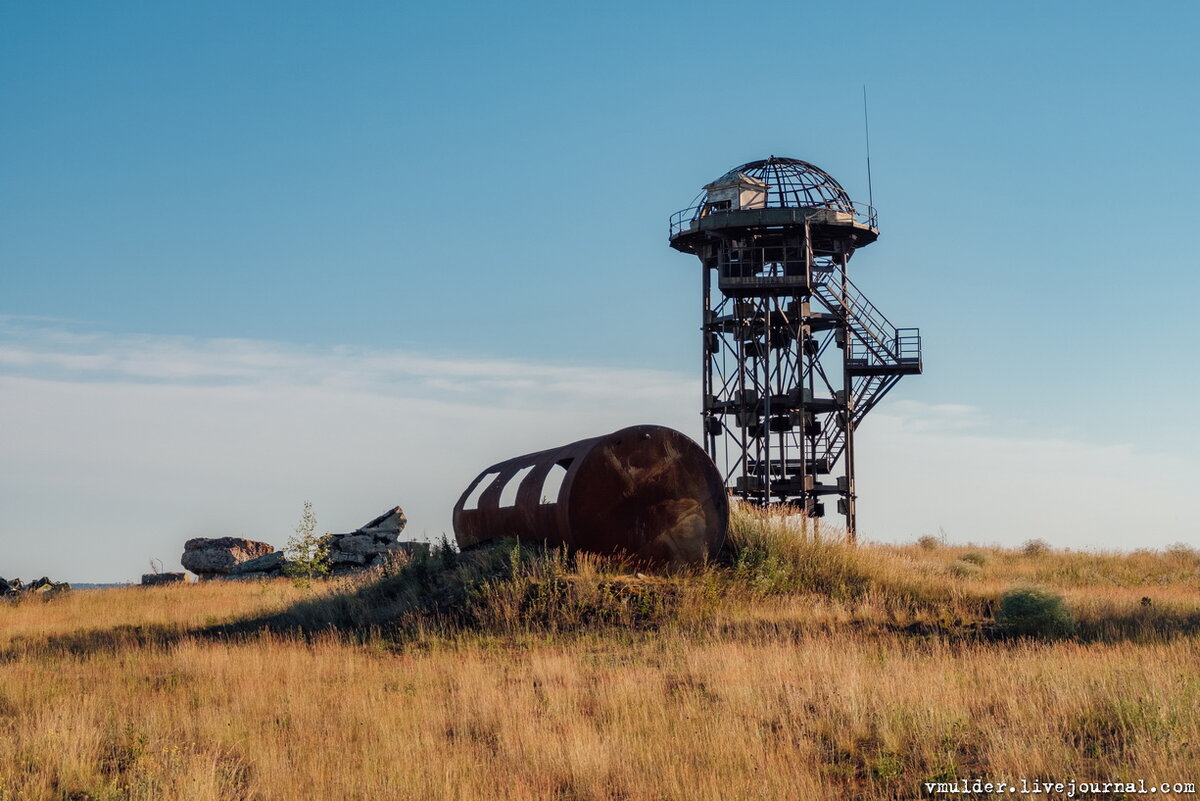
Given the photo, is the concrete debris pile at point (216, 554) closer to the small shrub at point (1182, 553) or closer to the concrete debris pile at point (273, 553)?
the concrete debris pile at point (273, 553)

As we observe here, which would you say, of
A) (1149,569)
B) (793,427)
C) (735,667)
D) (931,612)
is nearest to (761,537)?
(931,612)

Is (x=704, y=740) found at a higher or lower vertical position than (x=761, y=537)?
lower

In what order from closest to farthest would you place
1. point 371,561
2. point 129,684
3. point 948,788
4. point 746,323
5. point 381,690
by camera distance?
point 948,788, point 381,690, point 129,684, point 371,561, point 746,323

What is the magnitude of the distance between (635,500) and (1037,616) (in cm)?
698

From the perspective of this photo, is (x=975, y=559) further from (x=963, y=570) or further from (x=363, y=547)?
(x=363, y=547)

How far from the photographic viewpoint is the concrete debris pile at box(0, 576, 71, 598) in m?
32.6

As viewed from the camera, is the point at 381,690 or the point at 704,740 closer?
the point at 704,740

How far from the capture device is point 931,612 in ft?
67.7

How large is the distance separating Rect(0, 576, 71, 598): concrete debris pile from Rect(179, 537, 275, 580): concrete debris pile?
221 inches

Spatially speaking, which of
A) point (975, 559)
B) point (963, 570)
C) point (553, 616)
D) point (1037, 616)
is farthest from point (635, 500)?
point (975, 559)

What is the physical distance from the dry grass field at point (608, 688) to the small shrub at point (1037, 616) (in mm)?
358

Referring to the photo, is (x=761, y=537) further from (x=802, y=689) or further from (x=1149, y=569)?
(x=1149, y=569)

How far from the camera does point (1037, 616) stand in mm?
18359

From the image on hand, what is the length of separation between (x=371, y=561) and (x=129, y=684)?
23.2 meters
